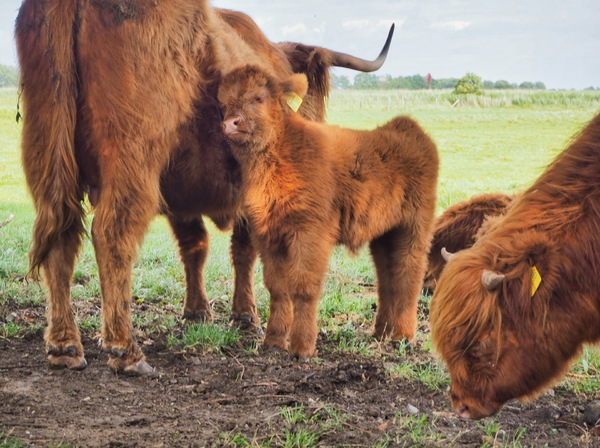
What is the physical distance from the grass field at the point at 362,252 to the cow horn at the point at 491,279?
36.6 inches

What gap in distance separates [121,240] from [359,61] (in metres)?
3.44

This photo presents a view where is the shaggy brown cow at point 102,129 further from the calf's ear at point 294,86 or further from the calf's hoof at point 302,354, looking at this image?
the calf's hoof at point 302,354

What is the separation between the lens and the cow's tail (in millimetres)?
4289

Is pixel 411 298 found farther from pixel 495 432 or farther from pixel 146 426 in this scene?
pixel 146 426

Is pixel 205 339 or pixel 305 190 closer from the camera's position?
pixel 305 190

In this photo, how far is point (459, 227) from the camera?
6.94 meters

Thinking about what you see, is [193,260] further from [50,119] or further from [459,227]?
[459,227]

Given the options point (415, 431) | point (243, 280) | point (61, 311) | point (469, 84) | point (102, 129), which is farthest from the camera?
point (469, 84)

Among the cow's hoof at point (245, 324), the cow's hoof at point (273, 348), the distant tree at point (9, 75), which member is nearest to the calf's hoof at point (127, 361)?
the cow's hoof at point (273, 348)

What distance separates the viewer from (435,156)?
535cm

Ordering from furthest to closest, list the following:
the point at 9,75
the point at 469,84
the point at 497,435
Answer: the point at 469,84, the point at 9,75, the point at 497,435

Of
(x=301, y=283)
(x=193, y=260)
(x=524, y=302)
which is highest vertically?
(x=524, y=302)

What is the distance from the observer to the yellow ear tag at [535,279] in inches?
132

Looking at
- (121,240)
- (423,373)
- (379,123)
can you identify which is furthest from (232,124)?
(423,373)
